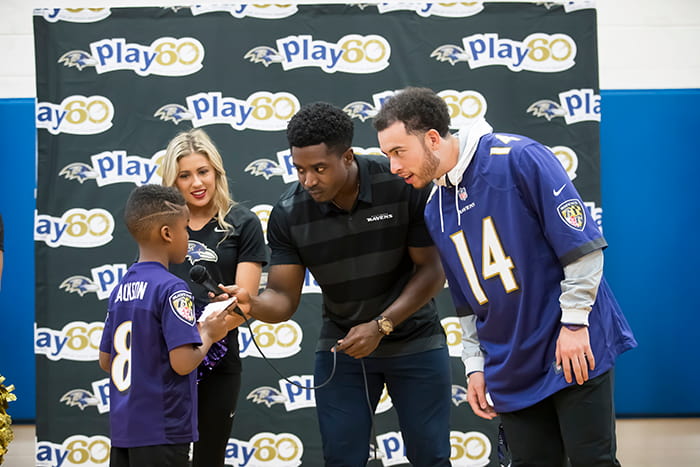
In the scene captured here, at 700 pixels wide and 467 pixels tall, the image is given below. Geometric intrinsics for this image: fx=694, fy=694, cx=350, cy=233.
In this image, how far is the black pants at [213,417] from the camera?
2.78 m

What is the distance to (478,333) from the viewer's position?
7.47ft

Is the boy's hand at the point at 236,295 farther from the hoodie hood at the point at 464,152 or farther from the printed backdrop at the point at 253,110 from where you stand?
the printed backdrop at the point at 253,110

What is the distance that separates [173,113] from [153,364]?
250 centimetres

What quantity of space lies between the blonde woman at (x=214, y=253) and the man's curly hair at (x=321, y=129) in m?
0.58

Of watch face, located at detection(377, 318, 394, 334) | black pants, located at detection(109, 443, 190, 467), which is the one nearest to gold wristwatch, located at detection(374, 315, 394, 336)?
watch face, located at detection(377, 318, 394, 334)

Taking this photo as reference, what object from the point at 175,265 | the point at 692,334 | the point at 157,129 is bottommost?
the point at 692,334

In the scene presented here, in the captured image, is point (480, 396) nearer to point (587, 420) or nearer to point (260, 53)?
point (587, 420)

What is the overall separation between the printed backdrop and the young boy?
2006 millimetres

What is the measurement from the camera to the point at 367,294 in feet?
8.73

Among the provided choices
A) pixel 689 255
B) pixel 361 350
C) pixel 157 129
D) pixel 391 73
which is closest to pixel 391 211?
pixel 361 350

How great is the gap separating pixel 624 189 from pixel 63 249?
3802 millimetres

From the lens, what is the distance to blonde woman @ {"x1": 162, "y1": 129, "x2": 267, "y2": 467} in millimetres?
2781

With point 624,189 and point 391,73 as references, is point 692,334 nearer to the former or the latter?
point 624,189

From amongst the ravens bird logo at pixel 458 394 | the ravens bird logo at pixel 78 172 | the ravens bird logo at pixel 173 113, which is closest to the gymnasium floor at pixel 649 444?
the ravens bird logo at pixel 458 394
